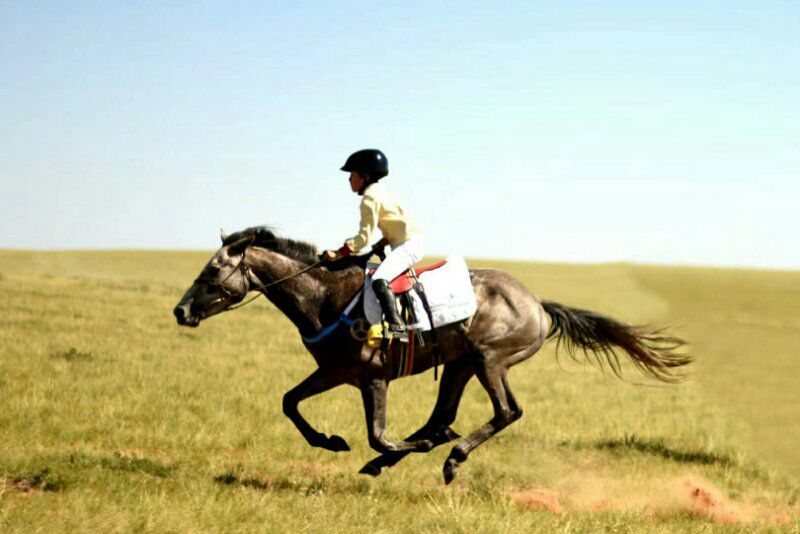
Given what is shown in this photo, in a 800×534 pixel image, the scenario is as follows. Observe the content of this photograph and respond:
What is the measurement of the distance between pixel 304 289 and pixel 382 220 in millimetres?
1020

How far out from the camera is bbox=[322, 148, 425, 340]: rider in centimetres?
813

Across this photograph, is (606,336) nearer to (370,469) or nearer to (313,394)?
(370,469)

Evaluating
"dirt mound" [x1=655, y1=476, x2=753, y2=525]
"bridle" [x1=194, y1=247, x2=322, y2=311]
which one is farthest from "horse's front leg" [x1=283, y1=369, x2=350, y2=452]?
"dirt mound" [x1=655, y1=476, x2=753, y2=525]

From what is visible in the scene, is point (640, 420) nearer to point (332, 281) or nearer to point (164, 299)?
point (332, 281)

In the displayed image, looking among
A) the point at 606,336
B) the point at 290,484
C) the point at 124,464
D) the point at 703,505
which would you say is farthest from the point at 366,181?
the point at 703,505

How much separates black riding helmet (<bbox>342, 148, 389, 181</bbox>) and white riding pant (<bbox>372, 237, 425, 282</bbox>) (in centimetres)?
68

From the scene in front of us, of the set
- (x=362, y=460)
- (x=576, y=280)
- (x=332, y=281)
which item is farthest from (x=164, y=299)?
(x=576, y=280)

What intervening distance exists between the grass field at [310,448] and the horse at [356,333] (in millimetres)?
584

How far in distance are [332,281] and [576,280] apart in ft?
180

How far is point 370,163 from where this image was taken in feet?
27.1

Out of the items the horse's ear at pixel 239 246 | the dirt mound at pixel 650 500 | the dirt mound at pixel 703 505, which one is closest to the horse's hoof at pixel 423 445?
the dirt mound at pixel 650 500

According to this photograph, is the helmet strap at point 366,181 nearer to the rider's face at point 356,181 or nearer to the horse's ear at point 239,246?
the rider's face at point 356,181

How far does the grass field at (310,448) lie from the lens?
7.43 meters

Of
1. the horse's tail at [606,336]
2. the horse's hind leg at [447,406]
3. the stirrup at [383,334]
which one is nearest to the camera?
the stirrup at [383,334]
